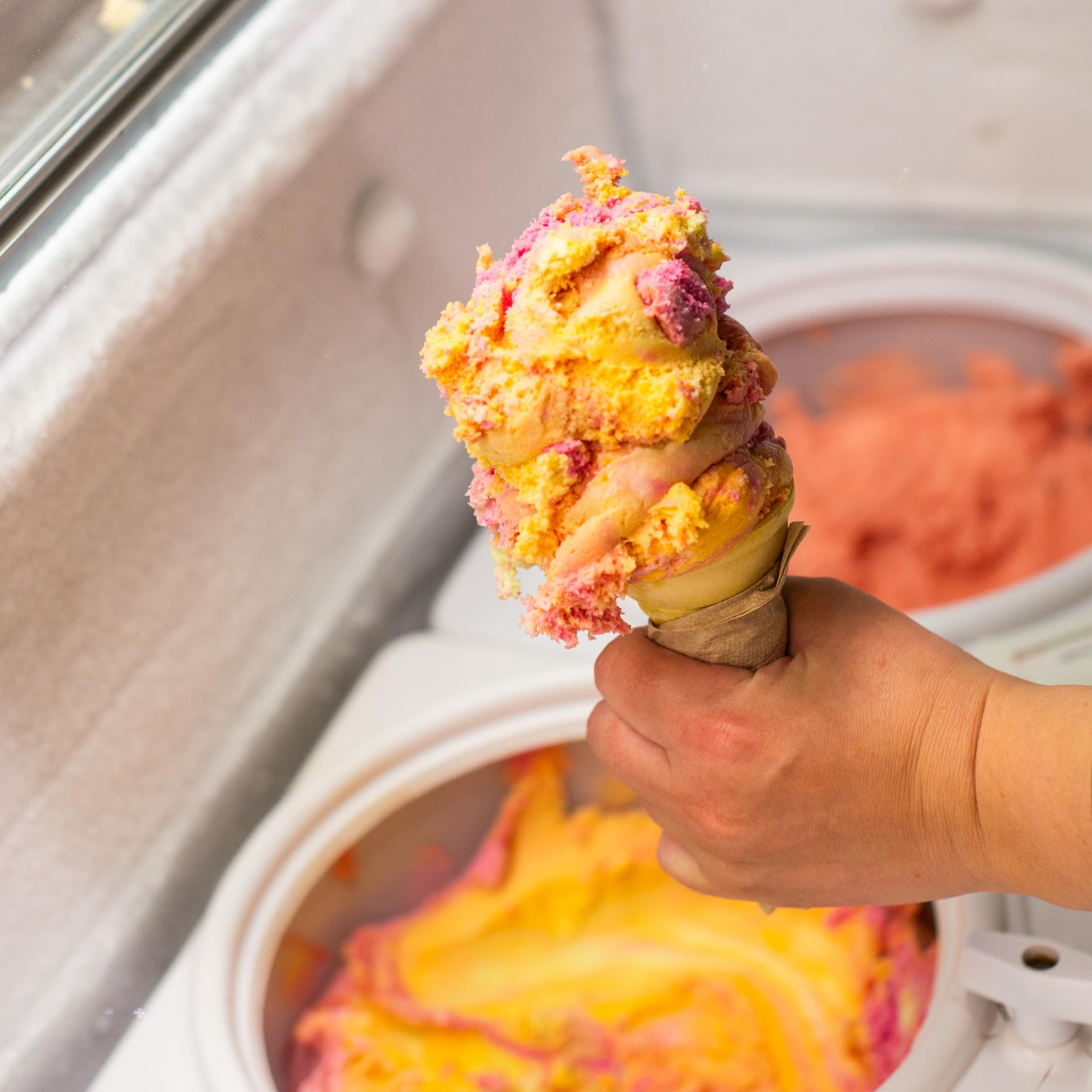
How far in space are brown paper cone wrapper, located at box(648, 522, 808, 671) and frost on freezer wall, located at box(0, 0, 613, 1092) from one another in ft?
1.43

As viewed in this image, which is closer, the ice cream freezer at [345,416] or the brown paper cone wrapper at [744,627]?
the brown paper cone wrapper at [744,627]

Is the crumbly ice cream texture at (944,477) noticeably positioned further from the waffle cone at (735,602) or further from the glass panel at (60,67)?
the glass panel at (60,67)

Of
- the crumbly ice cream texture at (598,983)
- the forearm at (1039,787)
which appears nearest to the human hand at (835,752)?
the forearm at (1039,787)

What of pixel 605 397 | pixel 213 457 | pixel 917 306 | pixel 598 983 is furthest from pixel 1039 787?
pixel 917 306

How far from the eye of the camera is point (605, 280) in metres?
0.46

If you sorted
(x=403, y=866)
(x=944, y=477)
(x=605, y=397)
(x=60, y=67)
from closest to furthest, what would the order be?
(x=605, y=397)
(x=60, y=67)
(x=403, y=866)
(x=944, y=477)

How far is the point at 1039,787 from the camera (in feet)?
1.64

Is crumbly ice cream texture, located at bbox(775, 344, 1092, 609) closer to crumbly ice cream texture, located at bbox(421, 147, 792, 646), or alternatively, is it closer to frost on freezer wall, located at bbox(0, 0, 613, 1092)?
frost on freezer wall, located at bbox(0, 0, 613, 1092)

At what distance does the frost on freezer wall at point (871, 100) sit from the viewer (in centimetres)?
116

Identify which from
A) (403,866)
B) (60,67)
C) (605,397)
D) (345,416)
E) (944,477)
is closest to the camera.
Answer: (605,397)

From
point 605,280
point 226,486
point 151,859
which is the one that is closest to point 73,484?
point 226,486

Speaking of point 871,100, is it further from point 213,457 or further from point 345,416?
point 213,457

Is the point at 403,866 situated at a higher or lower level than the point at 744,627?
lower

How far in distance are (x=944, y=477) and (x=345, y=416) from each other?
2.04 feet
